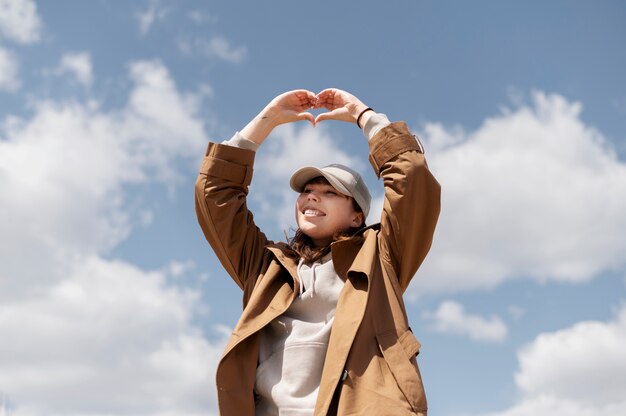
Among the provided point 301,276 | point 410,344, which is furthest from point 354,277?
point 410,344

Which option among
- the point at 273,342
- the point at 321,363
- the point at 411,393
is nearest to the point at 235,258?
the point at 273,342

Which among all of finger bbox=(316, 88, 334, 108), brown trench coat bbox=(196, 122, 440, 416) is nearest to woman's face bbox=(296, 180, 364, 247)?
brown trench coat bbox=(196, 122, 440, 416)

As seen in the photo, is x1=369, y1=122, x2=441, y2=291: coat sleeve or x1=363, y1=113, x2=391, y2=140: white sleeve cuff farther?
x1=363, y1=113, x2=391, y2=140: white sleeve cuff

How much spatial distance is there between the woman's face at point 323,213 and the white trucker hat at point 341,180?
67 mm

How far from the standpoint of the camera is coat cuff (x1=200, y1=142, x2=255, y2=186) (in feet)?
14.8

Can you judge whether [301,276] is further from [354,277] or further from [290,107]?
[290,107]

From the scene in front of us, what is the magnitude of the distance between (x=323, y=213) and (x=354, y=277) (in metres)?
0.56

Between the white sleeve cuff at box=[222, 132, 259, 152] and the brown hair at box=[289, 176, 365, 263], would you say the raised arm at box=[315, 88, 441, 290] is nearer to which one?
the brown hair at box=[289, 176, 365, 263]

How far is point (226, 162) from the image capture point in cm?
452

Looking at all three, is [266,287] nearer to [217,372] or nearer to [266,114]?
[217,372]

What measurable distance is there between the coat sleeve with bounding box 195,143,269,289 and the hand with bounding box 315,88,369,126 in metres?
0.57

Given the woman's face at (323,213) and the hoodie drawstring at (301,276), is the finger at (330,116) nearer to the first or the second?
the woman's face at (323,213)

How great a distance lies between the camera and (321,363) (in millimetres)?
3842

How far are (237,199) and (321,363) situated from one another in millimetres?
1197
